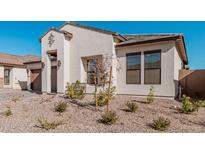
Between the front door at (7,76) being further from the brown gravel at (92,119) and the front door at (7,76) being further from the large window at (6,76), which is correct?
the brown gravel at (92,119)

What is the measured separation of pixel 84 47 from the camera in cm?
1089

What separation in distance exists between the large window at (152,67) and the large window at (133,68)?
0.45 m

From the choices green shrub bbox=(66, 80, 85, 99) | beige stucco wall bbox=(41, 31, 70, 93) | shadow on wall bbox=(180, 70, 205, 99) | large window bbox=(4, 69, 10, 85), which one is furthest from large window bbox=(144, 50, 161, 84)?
large window bbox=(4, 69, 10, 85)

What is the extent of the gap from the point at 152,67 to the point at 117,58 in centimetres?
239

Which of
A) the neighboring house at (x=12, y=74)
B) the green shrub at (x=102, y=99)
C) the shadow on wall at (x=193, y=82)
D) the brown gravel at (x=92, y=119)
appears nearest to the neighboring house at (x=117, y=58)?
the shadow on wall at (x=193, y=82)

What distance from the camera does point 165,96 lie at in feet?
28.3

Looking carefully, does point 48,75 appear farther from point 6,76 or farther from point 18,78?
point 6,76

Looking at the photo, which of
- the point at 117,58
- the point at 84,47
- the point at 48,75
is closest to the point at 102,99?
the point at 117,58

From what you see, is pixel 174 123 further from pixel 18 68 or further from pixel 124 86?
pixel 18 68

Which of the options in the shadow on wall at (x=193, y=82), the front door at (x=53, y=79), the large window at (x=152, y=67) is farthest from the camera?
the front door at (x=53, y=79)

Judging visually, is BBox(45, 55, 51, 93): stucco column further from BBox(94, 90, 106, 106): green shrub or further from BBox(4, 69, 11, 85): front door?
BBox(4, 69, 11, 85): front door

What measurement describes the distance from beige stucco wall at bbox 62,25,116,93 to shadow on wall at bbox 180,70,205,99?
5577 mm

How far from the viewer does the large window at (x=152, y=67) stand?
28.8 feet
